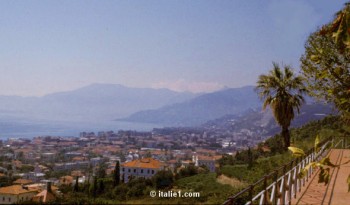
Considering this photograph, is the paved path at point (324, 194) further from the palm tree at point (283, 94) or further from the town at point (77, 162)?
the town at point (77, 162)

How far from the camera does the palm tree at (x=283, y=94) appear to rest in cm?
2089

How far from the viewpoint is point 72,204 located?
34.3ft

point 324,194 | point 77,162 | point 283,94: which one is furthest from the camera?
point 77,162

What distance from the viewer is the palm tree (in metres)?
20.9

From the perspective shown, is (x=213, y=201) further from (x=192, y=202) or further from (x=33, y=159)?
(x=33, y=159)

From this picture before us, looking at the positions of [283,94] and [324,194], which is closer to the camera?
[324,194]

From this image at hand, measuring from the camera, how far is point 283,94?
2139cm

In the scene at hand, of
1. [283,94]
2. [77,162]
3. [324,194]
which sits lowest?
[77,162]

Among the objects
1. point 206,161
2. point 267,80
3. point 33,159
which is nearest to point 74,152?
point 33,159

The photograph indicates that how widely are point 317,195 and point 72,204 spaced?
6.73m

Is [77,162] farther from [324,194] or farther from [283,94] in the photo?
[324,194]

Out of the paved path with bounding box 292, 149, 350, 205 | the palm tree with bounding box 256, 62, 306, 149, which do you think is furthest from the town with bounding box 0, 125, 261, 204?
the paved path with bounding box 292, 149, 350, 205

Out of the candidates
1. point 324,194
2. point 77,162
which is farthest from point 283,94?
point 77,162

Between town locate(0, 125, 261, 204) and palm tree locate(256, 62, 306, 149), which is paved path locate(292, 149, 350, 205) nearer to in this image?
palm tree locate(256, 62, 306, 149)
